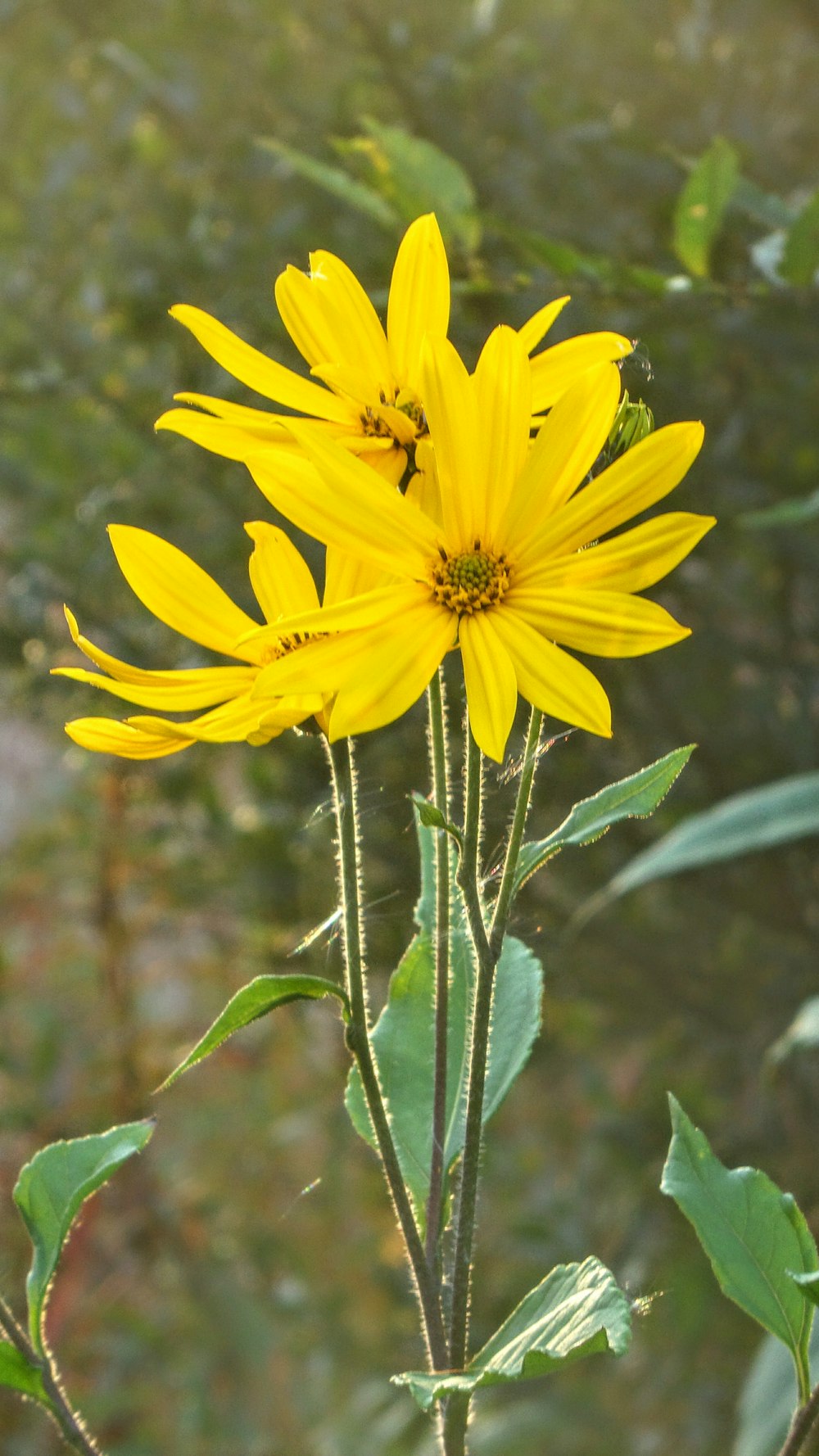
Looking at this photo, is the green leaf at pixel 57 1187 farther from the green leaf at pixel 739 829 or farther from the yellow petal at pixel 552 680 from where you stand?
the green leaf at pixel 739 829

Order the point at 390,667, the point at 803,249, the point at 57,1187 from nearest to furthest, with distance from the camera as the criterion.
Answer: the point at 390,667
the point at 57,1187
the point at 803,249

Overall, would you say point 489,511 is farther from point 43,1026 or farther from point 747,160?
point 43,1026

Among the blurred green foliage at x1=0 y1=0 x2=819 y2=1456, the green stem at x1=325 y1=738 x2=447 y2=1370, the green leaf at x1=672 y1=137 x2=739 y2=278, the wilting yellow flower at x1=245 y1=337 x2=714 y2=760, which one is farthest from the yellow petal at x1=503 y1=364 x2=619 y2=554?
the blurred green foliage at x1=0 y1=0 x2=819 y2=1456

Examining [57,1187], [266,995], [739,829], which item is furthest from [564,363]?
[739,829]

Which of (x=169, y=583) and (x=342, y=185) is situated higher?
(x=342, y=185)

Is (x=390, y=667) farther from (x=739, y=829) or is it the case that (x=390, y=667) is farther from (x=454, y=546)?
(x=739, y=829)

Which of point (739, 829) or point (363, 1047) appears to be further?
point (739, 829)

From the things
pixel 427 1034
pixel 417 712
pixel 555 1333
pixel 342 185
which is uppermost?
pixel 342 185
